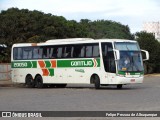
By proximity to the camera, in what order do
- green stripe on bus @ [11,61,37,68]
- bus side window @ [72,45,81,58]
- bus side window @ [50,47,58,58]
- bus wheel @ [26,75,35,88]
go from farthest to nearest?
bus wheel @ [26,75,35,88] < green stripe on bus @ [11,61,37,68] < bus side window @ [50,47,58,58] < bus side window @ [72,45,81,58]

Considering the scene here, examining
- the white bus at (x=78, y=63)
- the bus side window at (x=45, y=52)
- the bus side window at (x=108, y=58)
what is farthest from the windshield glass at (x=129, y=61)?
the bus side window at (x=45, y=52)

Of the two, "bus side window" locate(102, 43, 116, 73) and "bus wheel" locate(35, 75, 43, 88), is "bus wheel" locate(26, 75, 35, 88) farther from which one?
"bus side window" locate(102, 43, 116, 73)

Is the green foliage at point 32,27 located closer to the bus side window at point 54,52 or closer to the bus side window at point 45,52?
the bus side window at point 45,52

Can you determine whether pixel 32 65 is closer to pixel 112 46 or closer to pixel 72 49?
pixel 72 49

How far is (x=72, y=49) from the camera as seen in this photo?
3238cm

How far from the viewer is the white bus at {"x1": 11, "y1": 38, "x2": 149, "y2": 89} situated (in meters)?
30.5

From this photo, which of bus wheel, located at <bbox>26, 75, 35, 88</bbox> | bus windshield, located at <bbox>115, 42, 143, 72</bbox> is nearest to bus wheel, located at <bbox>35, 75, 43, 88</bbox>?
bus wheel, located at <bbox>26, 75, 35, 88</bbox>

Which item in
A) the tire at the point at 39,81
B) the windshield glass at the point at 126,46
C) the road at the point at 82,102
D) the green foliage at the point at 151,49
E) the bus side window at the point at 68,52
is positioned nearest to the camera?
the road at the point at 82,102

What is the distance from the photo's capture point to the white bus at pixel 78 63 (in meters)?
30.5

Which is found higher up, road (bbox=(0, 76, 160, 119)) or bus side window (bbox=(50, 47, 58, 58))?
bus side window (bbox=(50, 47, 58, 58))

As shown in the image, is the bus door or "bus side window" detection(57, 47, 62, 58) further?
"bus side window" detection(57, 47, 62, 58)

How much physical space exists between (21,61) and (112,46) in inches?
321

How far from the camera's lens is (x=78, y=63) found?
31969mm

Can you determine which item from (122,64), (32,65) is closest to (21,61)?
(32,65)
